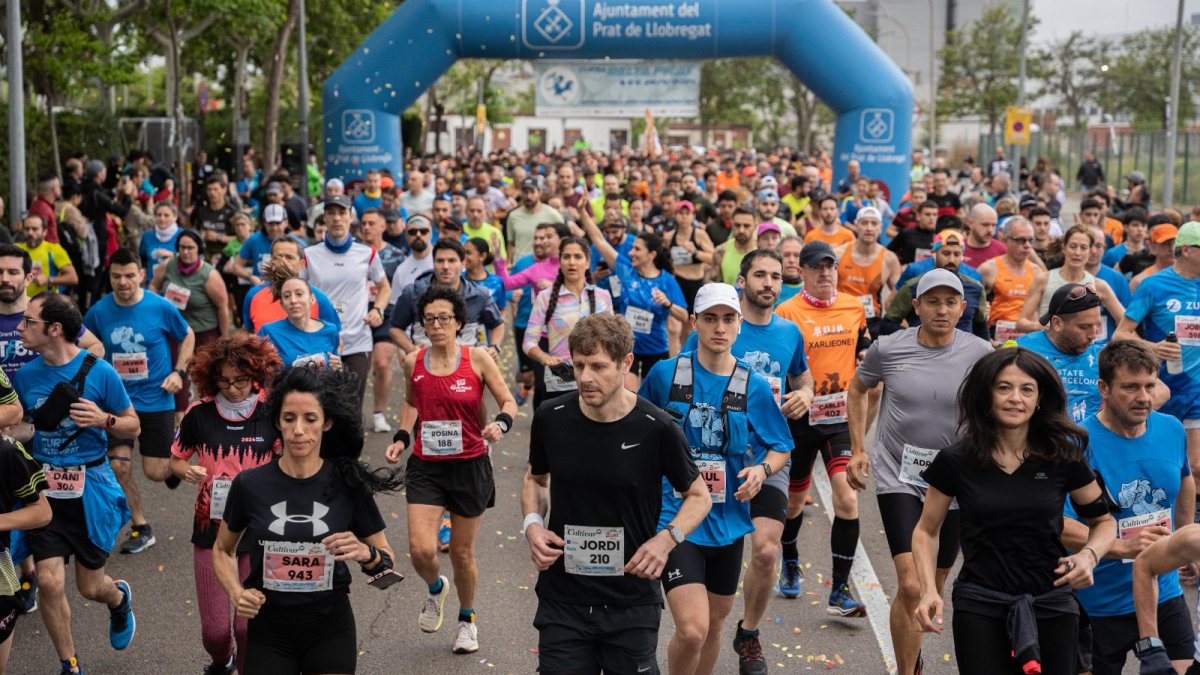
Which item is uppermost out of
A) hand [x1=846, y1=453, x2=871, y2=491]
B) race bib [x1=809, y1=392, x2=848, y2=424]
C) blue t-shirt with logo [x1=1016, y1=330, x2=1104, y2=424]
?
blue t-shirt with logo [x1=1016, y1=330, x2=1104, y2=424]

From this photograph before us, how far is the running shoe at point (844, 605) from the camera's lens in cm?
718

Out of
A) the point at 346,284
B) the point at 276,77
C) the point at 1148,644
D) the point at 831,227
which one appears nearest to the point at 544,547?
the point at 1148,644

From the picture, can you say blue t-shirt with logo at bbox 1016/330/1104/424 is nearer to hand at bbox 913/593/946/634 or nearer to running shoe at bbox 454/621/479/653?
hand at bbox 913/593/946/634

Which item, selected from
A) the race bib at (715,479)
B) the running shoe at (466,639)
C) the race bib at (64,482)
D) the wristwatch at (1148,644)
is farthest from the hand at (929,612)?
the race bib at (64,482)

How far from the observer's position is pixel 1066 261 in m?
8.92

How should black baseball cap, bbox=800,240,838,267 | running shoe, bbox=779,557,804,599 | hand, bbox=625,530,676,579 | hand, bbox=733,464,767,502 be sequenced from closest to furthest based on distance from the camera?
hand, bbox=625,530,676,579, hand, bbox=733,464,767,502, black baseball cap, bbox=800,240,838,267, running shoe, bbox=779,557,804,599

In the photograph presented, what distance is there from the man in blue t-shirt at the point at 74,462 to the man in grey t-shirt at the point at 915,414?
3368 millimetres

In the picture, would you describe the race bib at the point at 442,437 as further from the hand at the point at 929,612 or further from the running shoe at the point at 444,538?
the hand at the point at 929,612

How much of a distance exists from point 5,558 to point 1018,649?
356 cm

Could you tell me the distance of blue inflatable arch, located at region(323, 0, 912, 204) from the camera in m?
21.7

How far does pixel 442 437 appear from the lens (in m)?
6.80

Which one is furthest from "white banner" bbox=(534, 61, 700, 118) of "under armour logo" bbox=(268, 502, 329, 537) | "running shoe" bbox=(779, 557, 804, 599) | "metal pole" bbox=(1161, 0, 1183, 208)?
"under armour logo" bbox=(268, 502, 329, 537)

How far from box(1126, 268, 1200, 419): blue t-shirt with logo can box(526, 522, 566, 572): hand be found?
15.3 feet

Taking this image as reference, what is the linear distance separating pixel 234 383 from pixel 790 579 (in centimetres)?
323
